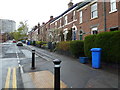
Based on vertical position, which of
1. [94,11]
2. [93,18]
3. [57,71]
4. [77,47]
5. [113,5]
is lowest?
[57,71]

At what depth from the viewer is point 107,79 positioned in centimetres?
464

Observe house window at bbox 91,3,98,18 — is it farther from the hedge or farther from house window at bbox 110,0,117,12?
the hedge

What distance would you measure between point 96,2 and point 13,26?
139987 mm

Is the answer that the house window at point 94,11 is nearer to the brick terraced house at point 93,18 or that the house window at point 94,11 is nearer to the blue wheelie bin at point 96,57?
the brick terraced house at point 93,18

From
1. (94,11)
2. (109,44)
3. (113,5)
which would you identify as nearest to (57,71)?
(109,44)

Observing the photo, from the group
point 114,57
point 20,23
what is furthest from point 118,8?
point 20,23

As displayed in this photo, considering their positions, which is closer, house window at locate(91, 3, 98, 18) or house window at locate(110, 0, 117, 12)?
house window at locate(110, 0, 117, 12)

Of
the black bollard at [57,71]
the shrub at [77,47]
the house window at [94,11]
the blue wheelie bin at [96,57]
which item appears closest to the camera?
the black bollard at [57,71]

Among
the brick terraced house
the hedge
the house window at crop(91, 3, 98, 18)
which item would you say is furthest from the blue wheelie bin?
the house window at crop(91, 3, 98, 18)

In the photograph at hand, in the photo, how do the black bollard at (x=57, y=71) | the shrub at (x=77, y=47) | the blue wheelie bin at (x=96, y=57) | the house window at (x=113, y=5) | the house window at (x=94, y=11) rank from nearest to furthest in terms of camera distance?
the black bollard at (x=57, y=71) → the blue wheelie bin at (x=96, y=57) → the shrub at (x=77, y=47) → the house window at (x=113, y=5) → the house window at (x=94, y=11)

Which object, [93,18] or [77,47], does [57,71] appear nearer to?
[77,47]

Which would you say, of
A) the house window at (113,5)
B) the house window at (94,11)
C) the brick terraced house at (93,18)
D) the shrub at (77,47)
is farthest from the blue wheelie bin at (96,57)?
the house window at (94,11)

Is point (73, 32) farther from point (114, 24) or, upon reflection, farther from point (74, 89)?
point (74, 89)

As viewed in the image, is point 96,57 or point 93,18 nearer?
point 96,57
